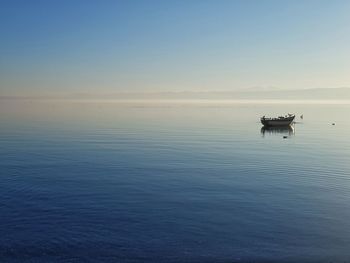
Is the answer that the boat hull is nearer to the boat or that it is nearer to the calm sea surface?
the boat

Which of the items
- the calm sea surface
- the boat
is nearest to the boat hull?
the boat

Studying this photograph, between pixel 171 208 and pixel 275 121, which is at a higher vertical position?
pixel 275 121


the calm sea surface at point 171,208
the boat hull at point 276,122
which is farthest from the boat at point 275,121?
the calm sea surface at point 171,208

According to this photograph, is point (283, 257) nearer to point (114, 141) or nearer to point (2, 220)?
point (2, 220)

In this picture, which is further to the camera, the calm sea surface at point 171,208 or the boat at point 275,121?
the boat at point 275,121

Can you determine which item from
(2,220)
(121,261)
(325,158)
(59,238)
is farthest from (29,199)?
(325,158)

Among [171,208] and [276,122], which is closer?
[171,208]

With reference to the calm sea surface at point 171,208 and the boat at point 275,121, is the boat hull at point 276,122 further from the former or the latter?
the calm sea surface at point 171,208

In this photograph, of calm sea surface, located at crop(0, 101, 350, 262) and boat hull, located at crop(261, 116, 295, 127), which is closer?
calm sea surface, located at crop(0, 101, 350, 262)

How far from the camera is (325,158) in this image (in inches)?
2640

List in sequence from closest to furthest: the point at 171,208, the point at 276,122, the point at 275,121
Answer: the point at 171,208
the point at 275,121
the point at 276,122

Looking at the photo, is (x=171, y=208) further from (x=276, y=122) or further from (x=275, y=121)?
(x=276, y=122)

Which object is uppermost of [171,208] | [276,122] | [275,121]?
[275,121]

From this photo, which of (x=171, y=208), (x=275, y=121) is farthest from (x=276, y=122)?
(x=171, y=208)
